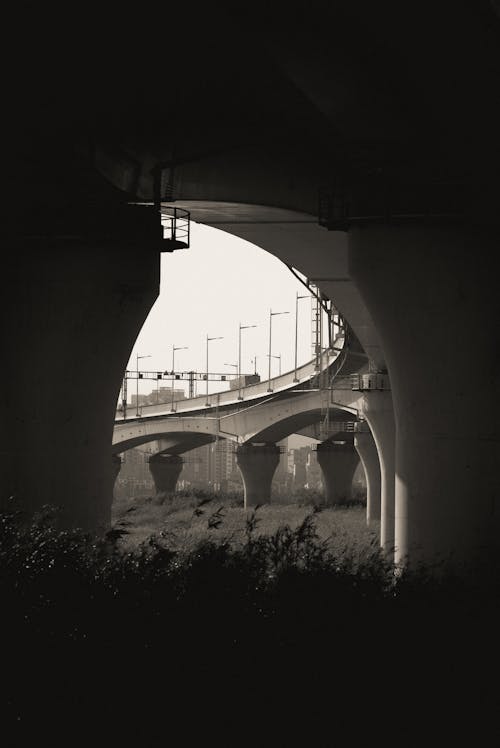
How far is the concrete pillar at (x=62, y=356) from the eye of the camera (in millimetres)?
32531

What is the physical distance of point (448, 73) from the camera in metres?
24.4

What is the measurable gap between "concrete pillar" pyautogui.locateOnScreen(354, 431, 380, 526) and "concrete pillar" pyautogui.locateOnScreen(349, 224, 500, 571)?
43.5 meters

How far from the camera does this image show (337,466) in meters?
93.2

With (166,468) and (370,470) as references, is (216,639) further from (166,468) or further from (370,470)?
(166,468)

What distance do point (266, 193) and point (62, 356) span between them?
6.60 m

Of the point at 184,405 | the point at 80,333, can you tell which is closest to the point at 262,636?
the point at 80,333

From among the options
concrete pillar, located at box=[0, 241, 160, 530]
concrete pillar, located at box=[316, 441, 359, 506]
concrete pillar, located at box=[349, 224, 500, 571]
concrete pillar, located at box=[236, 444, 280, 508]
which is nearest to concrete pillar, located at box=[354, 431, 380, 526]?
concrete pillar, located at box=[316, 441, 359, 506]

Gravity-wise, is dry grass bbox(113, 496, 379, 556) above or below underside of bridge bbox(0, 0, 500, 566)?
below

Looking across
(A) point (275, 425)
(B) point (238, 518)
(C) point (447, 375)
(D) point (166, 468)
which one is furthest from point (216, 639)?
(D) point (166, 468)

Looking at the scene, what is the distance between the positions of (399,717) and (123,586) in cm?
572

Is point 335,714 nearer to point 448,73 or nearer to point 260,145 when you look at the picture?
point 448,73

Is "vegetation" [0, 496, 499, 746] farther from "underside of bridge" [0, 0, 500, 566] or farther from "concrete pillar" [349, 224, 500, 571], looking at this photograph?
"underside of bridge" [0, 0, 500, 566]

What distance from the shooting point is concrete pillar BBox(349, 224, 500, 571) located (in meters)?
29.5

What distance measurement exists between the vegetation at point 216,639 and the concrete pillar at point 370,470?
49.0m
